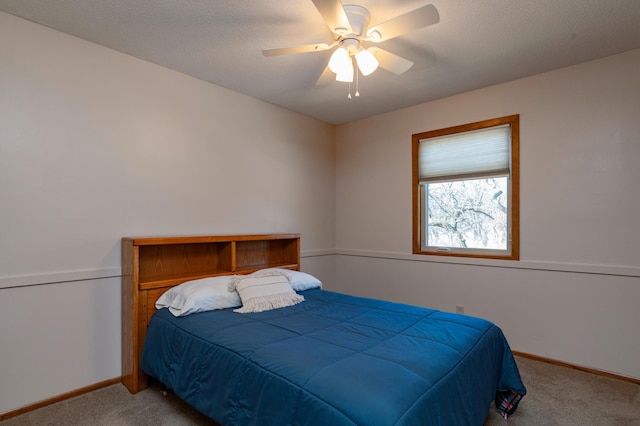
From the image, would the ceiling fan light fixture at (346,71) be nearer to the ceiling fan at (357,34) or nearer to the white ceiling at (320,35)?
the ceiling fan at (357,34)

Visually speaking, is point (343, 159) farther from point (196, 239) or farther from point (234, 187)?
point (196, 239)

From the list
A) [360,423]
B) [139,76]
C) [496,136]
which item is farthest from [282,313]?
[496,136]

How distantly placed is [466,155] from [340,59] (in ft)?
6.62

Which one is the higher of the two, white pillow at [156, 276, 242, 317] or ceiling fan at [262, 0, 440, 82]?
ceiling fan at [262, 0, 440, 82]

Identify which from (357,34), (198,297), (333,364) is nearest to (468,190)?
(357,34)

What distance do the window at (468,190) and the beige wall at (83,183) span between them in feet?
6.87

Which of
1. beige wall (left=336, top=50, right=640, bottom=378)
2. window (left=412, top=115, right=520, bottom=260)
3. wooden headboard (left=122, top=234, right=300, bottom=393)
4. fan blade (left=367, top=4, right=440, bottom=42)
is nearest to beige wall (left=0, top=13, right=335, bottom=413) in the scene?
wooden headboard (left=122, top=234, right=300, bottom=393)

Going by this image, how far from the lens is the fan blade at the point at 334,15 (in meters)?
1.66

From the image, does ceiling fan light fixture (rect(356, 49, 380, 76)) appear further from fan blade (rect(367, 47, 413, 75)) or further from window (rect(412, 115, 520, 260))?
window (rect(412, 115, 520, 260))

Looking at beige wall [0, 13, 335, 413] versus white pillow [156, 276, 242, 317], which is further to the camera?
white pillow [156, 276, 242, 317]

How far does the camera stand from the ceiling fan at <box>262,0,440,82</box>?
1.74m

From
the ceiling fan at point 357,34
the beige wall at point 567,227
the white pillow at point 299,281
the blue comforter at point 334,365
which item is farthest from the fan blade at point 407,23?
the white pillow at point 299,281

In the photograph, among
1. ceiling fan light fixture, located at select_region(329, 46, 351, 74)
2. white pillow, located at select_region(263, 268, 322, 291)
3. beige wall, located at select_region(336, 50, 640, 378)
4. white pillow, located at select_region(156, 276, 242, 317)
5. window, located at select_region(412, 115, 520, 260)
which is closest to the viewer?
ceiling fan light fixture, located at select_region(329, 46, 351, 74)

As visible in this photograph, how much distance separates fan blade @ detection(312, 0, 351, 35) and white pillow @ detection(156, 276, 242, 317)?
6.33 ft
